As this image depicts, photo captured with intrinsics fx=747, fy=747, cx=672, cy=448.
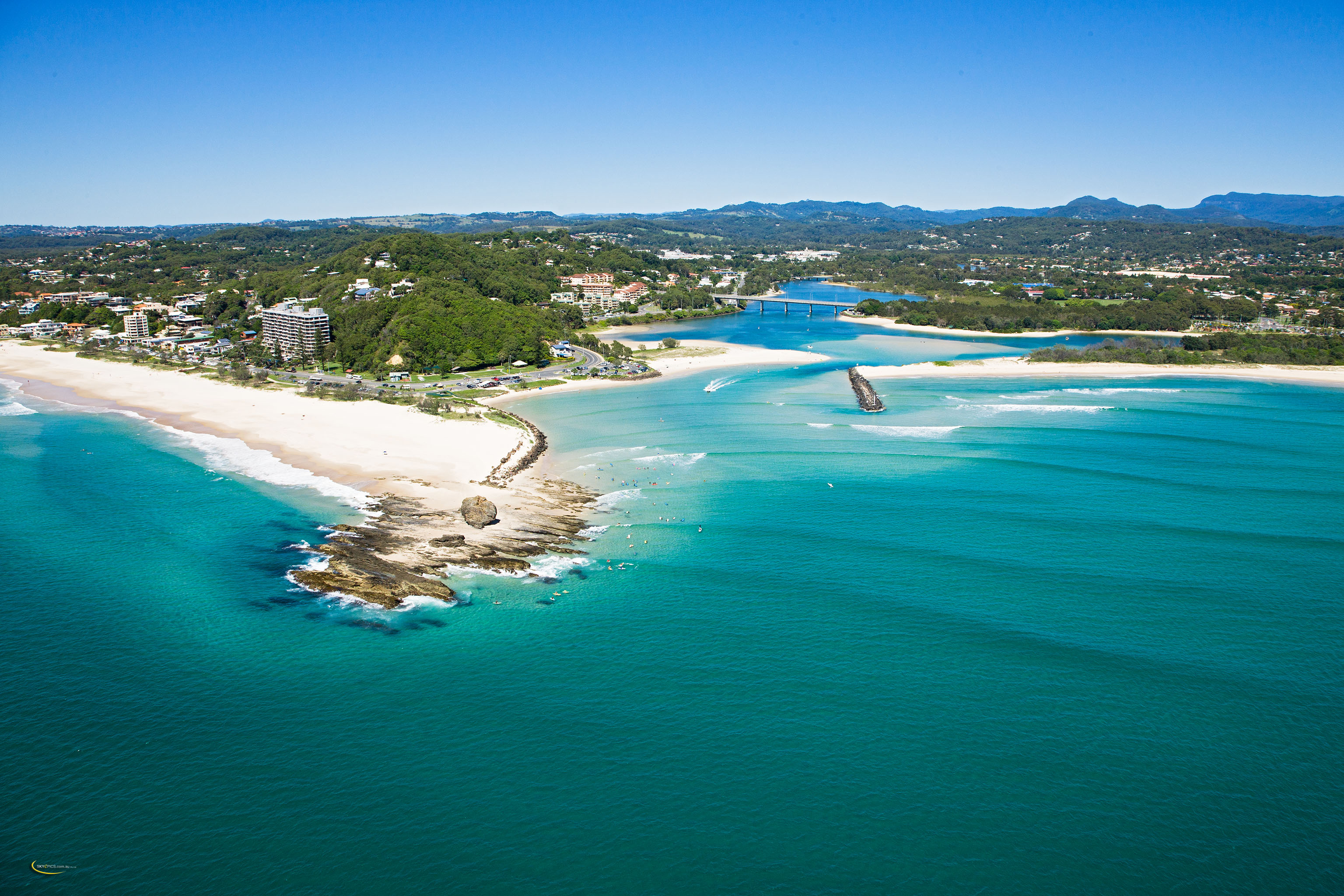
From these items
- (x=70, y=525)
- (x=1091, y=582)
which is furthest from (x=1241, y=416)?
(x=70, y=525)

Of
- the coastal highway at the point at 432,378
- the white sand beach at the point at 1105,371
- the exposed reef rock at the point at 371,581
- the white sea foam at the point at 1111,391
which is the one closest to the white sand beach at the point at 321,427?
the coastal highway at the point at 432,378

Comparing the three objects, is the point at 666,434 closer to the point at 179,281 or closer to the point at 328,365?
the point at 328,365

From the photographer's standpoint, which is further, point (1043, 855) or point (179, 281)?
point (179, 281)

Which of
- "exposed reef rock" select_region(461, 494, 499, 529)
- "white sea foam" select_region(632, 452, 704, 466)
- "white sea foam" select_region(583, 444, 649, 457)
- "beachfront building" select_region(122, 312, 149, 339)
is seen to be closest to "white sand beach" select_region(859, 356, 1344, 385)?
"white sea foam" select_region(632, 452, 704, 466)

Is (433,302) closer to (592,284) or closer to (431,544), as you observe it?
(431,544)

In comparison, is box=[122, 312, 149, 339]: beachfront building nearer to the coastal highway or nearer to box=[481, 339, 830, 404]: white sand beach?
the coastal highway

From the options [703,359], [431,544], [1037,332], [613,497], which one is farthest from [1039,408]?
[1037,332]
